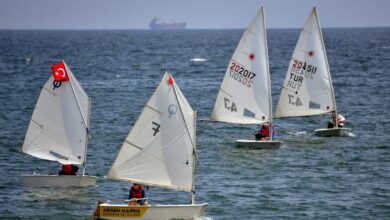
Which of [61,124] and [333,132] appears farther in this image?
[333,132]

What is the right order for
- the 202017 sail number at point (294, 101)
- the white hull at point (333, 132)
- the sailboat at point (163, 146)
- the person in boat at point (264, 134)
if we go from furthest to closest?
the 202017 sail number at point (294, 101) < the white hull at point (333, 132) < the person in boat at point (264, 134) < the sailboat at point (163, 146)

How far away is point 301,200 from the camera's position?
145 feet

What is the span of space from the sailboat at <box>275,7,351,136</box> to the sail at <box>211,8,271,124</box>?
5.30 metres

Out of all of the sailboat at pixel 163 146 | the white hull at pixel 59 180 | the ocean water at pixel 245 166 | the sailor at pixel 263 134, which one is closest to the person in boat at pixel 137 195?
the sailboat at pixel 163 146

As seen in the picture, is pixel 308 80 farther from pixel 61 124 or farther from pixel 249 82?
pixel 61 124

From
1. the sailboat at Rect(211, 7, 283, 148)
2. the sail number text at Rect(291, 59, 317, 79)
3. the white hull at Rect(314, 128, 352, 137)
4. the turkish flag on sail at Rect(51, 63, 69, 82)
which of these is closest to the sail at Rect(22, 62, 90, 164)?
the turkish flag on sail at Rect(51, 63, 69, 82)

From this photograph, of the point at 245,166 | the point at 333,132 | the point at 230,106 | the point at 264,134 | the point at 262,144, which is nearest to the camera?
the point at 245,166

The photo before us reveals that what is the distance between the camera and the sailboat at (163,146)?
127 ft

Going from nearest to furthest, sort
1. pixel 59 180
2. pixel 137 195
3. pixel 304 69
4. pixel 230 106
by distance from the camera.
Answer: pixel 137 195, pixel 59 180, pixel 230 106, pixel 304 69

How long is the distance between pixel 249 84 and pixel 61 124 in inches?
631

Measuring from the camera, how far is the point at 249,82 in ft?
193

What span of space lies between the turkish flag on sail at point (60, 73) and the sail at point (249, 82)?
49.5 feet

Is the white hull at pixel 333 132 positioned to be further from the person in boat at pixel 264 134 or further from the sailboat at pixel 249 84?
the person in boat at pixel 264 134

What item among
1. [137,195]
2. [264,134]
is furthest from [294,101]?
[137,195]
